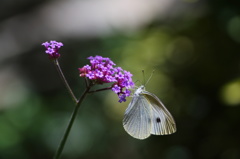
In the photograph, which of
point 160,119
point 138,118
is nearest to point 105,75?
point 138,118

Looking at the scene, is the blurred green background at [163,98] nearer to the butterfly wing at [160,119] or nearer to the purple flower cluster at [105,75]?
the butterfly wing at [160,119]

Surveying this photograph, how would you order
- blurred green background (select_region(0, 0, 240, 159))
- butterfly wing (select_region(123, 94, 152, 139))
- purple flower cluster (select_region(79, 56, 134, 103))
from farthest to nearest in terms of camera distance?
blurred green background (select_region(0, 0, 240, 159)) < butterfly wing (select_region(123, 94, 152, 139)) < purple flower cluster (select_region(79, 56, 134, 103))

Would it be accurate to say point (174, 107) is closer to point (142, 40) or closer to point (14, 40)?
point (142, 40)

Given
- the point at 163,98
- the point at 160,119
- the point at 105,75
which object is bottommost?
the point at 163,98

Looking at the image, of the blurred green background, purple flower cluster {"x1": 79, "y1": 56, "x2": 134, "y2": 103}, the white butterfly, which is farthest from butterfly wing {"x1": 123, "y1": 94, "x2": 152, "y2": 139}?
the blurred green background

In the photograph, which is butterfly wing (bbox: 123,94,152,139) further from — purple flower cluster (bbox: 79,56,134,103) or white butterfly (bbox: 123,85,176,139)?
purple flower cluster (bbox: 79,56,134,103)

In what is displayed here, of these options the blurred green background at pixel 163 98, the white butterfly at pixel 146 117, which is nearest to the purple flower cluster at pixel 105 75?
the white butterfly at pixel 146 117

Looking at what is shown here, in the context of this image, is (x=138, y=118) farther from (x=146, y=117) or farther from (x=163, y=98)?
(x=163, y=98)
